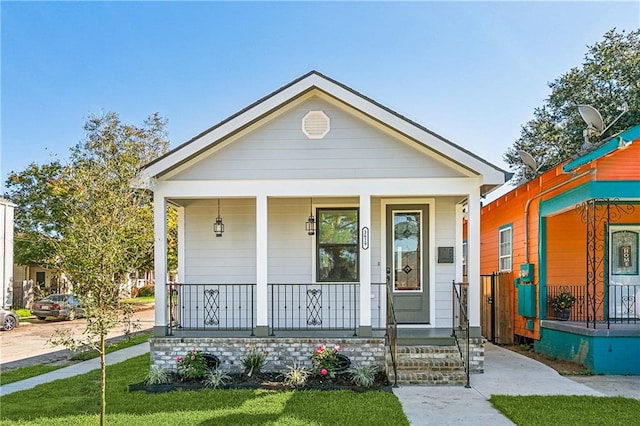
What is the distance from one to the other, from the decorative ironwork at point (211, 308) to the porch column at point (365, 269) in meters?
3.24

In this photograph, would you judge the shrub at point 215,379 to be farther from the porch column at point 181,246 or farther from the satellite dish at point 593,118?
the satellite dish at point 593,118

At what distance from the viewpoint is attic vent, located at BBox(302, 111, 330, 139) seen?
898 cm

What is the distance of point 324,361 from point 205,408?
7.25ft

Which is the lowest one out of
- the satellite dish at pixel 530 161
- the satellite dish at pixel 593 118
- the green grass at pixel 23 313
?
the green grass at pixel 23 313

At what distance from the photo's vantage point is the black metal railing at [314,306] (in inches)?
389

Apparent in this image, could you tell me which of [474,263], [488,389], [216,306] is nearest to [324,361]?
[488,389]

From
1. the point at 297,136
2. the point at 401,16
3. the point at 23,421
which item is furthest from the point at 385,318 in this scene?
the point at 401,16

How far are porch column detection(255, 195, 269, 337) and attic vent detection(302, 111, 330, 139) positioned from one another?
58.5 inches

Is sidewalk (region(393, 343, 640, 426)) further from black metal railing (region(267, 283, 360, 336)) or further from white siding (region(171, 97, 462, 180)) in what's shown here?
white siding (region(171, 97, 462, 180))

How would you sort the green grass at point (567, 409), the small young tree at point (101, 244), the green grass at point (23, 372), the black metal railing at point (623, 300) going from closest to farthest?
1. the small young tree at point (101, 244)
2. the green grass at point (567, 409)
3. the green grass at point (23, 372)
4. the black metal railing at point (623, 300)

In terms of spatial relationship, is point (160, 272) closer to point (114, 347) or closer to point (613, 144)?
point (114, 347)

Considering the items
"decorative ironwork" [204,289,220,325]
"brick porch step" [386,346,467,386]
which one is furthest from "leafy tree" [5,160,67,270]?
"brick porch step" [386,346,467,386]

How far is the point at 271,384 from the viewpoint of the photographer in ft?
25.3

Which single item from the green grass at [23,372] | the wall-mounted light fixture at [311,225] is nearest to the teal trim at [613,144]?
the wall-mounted light fixture at [311,225]
